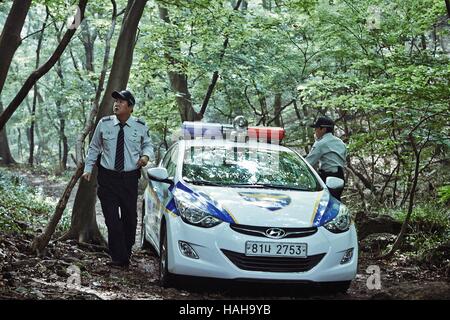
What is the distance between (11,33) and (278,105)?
1319cm

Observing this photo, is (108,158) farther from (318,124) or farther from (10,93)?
(10,93)

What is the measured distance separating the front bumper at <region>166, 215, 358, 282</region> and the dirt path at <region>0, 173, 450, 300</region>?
0.17 metres

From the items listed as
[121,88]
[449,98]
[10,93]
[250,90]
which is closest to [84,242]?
[121,88]

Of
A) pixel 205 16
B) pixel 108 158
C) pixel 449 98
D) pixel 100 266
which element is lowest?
pixel 100 266

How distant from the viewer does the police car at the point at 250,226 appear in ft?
17.9

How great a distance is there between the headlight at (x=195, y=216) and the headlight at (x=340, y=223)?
1164 millimetres

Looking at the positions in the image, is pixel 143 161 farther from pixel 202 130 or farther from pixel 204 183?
pixel 202 130

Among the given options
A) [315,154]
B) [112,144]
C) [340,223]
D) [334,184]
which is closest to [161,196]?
[112,144]

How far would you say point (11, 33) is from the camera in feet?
20.3

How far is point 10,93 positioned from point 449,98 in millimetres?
33033

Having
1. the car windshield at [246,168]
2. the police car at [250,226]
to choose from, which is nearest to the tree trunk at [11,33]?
the police car at [250,226]

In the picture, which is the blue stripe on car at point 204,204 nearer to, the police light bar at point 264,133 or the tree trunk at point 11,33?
the police light bar at point 264,133

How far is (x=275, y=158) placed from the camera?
7172 millimetres
